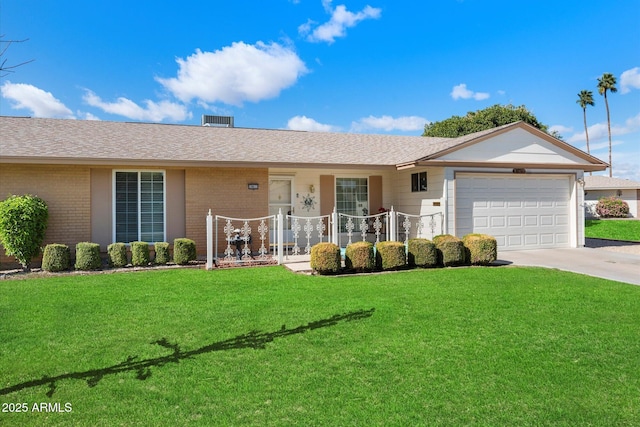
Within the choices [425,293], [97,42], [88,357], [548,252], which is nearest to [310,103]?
[97,42]

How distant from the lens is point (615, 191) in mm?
36031

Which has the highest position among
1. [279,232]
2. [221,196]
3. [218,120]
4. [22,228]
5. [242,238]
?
[218,120]

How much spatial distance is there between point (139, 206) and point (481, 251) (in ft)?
30.8

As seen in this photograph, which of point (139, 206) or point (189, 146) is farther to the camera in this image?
point (189, 146)

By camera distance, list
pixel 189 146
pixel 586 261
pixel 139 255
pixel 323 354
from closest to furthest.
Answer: pixel 323 354 < pixel 139 255 < pixel 586 261 < pixel 189 146

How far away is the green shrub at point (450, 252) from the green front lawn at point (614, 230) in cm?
1298

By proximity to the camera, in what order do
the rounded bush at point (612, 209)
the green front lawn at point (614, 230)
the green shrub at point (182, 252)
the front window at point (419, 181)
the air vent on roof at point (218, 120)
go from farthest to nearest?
the rounded bush at point (612, 209) < the green front lawn at point (614, 230) < the air vent on roof at point (218, 120) < the front window at point (419, 181) < the green shrub at point (182, 252)

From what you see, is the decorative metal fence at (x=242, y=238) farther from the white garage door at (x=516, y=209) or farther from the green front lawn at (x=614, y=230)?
the green front lawn at (x=614, y=230)

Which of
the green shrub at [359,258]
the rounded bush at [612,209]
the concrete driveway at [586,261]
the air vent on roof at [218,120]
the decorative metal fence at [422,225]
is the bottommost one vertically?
the concrete driveway at [586,261]

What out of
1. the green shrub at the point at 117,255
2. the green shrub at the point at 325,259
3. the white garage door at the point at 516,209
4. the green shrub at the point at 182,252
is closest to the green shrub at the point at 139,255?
the green shrub at the point at 117,255

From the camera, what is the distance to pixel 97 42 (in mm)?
14422

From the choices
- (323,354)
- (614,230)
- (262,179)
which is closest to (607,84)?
(614,230)

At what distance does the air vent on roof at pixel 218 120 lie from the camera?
1747 centimetres

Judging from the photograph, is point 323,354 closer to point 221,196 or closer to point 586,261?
point 221,196
